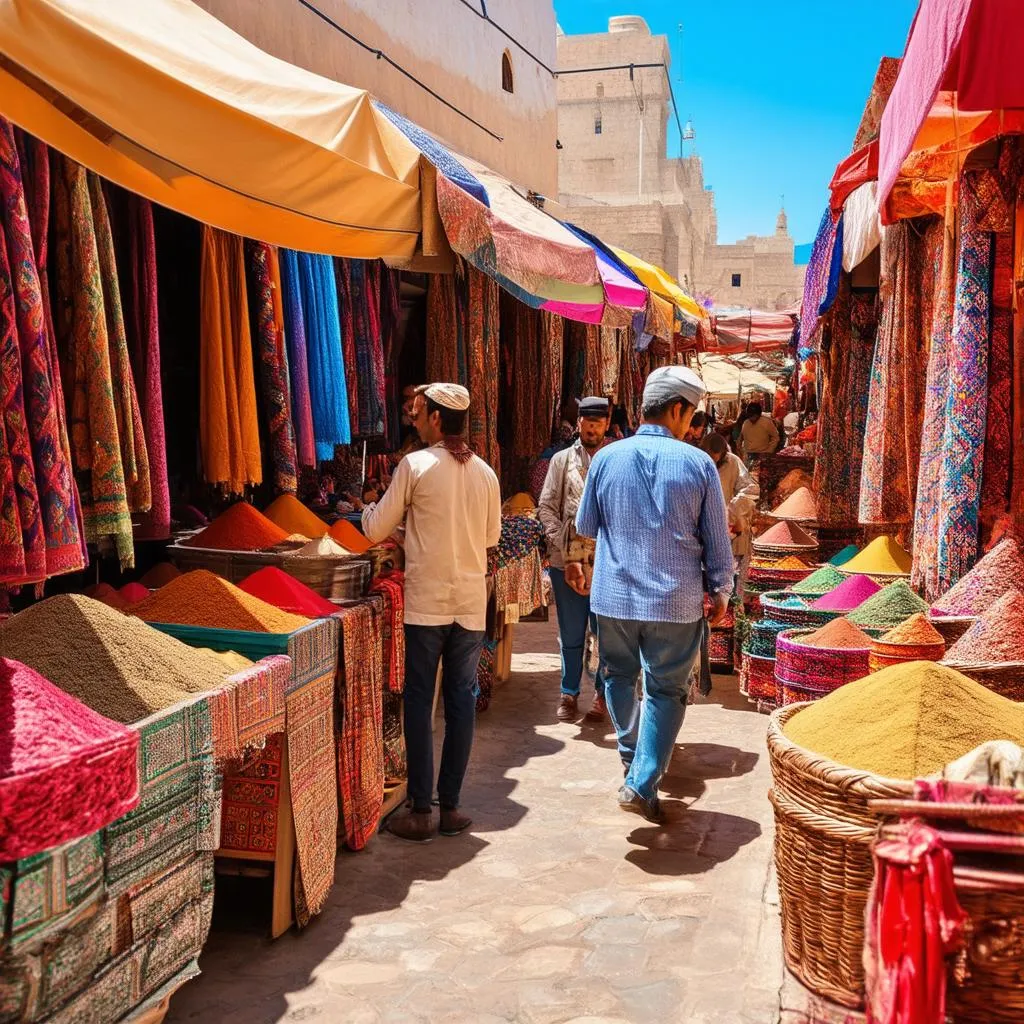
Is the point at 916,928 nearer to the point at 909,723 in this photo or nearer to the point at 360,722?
the point at 909,723

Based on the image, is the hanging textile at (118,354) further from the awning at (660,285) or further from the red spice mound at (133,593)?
the awning at (660,285)

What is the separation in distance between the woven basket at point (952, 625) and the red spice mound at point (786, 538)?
10.5 ft

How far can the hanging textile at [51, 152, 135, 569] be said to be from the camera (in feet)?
9.91

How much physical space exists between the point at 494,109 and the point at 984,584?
8.37m

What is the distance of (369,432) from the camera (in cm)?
541

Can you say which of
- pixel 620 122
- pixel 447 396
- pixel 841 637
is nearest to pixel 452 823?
pixel 447 396

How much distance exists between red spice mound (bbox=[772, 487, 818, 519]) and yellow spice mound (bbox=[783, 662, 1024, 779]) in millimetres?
5141

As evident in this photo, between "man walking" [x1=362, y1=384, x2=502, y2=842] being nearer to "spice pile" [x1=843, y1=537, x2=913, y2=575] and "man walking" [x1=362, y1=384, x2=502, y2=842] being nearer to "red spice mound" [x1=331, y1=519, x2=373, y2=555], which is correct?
"red spice mound" [x1=331, y1=519, x2=373, y2=555]

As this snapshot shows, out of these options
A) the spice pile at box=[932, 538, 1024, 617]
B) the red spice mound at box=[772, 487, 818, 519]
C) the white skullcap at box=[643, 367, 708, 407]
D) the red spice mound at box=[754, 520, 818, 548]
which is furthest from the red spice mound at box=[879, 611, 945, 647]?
the red spice mound at box=[772, 487, 818, 519]

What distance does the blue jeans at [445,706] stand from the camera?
4.07 m

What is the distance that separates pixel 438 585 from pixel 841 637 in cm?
176

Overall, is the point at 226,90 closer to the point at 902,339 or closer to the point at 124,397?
the point at 124,397

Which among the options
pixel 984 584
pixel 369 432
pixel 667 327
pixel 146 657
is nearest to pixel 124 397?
pixel 146 657

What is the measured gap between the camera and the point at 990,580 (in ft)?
11.7
